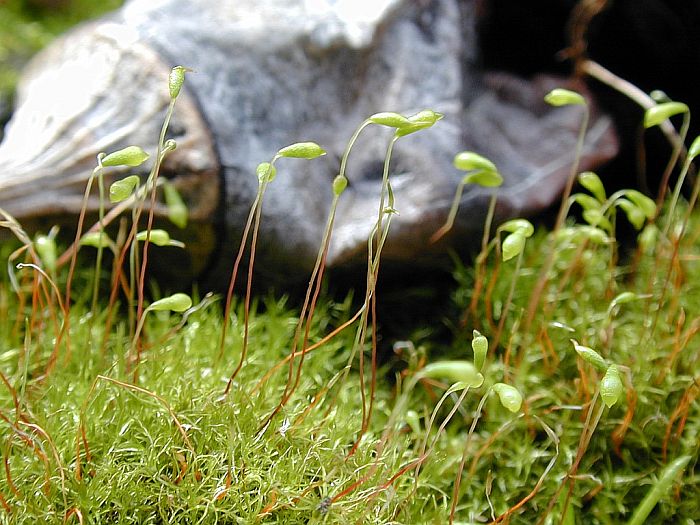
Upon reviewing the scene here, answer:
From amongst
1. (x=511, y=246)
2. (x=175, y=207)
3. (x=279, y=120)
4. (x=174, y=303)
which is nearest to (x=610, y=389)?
(x=511, y=246)

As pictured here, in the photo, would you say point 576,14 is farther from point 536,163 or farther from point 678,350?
point 678,350

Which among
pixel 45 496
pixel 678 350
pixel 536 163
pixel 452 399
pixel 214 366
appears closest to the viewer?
pixel 45 496

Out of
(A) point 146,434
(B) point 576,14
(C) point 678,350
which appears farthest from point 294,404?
(B) point 576,14

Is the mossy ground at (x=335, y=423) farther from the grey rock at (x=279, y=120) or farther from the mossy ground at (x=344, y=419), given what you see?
the grey rock at (x=279, y=120)

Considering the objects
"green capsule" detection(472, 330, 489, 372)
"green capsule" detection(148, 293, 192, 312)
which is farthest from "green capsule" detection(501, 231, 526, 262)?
"green capsule" detection(148, 293, 192, 312)

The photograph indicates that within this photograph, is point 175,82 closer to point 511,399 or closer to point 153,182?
point 153,182

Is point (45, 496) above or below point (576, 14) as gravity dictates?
below

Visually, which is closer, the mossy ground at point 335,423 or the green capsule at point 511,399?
the green capsule at point 511,399

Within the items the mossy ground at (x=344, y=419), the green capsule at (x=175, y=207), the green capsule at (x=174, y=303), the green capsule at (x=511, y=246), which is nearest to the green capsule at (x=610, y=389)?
the mossy ground at (x=344, y=419)
